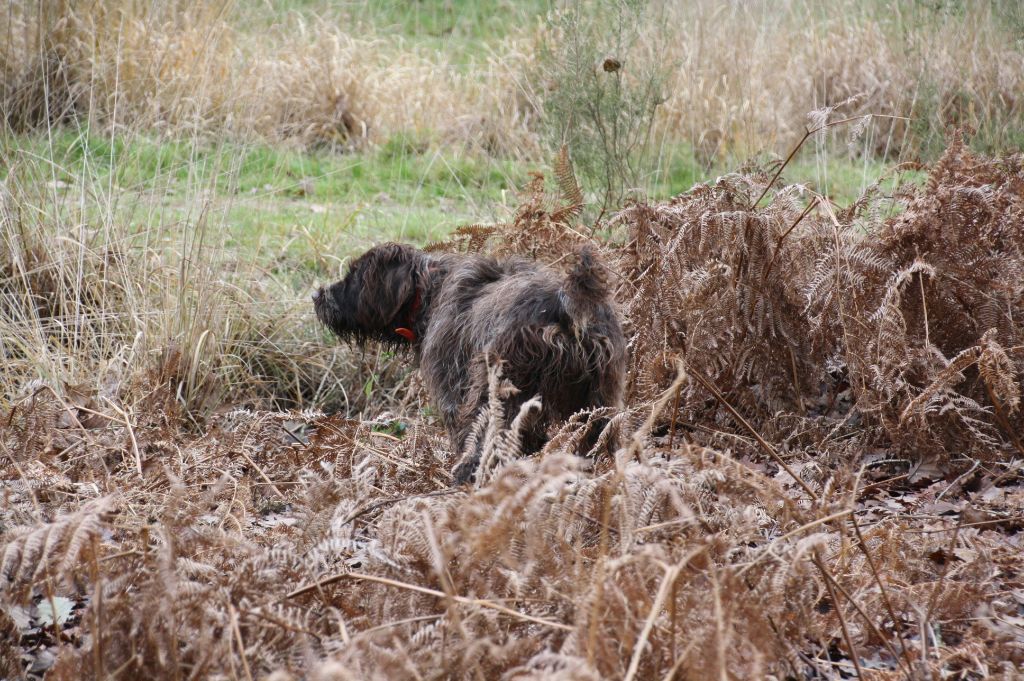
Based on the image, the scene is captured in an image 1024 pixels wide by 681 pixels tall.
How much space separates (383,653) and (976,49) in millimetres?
8904

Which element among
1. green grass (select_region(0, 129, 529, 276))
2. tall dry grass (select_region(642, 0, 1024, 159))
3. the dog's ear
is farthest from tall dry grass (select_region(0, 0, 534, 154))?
tall dry grass (select_region(642, 0, 1024, 159))

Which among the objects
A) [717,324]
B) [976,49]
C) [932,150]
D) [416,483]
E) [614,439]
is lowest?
[416,483]

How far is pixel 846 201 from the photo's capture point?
27.9 feet

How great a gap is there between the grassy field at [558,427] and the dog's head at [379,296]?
51 cm

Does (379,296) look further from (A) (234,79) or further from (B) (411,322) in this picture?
(A) (234,79)

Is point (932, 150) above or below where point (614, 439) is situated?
above

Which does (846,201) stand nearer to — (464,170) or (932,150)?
(932,150)

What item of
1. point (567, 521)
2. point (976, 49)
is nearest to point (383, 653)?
point (567, 521)

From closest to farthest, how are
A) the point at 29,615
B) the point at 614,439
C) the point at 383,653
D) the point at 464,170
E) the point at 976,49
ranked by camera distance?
1. the point at 383,653
2. the point at 29,615
3. the point at 614,439
4. the point at 976,49
5. the point at 464,170

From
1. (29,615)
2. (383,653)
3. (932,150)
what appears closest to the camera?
(383,653)

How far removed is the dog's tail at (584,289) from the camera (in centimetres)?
382

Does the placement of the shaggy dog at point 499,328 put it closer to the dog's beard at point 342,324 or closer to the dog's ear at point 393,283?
the dog's ear at point 393,283

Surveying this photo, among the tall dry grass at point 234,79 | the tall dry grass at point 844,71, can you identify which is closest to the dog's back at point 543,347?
the tall dry grass at point 234,79

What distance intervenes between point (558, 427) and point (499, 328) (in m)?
0.52
